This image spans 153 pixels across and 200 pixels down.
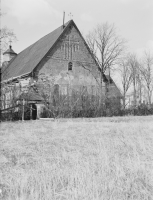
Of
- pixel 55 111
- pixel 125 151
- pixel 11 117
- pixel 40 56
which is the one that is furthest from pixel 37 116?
pixel 125 151

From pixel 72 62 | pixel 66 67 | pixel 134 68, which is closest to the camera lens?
pixel 66 67

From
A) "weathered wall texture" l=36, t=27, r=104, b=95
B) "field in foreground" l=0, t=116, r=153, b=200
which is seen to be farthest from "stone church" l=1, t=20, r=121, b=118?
"field in foreground" l=0, t=116, r=153, b=200

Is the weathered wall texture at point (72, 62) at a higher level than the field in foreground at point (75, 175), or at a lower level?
higher

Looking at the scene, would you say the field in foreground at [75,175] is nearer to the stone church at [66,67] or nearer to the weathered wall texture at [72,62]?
the stone church at [66,67]

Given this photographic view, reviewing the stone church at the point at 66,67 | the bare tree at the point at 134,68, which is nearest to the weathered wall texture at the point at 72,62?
the stone church at the point at 66,67

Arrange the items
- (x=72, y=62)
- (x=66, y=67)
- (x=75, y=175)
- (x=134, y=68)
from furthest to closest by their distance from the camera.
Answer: (x=134, y=68)
(x=72, y=62)
(x=66, y=67)
(x=75, y=175)

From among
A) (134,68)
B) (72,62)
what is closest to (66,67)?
(72,62)

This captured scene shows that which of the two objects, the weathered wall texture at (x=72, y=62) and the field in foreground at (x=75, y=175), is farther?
the weathered wall texture at (x=72, y=62)

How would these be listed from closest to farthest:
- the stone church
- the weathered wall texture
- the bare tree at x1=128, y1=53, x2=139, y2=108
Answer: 1. the stone church
2. the weathered wall texture
3. the bare tree at x1=128, y1=53, x2=139, y2=108

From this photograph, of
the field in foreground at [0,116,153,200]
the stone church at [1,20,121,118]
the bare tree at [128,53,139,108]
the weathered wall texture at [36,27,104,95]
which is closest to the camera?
the field in foreground at [0,116,153,200]

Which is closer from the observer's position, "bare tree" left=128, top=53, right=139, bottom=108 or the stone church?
the stone church

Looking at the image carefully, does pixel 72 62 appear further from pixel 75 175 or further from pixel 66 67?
pixel 75 175

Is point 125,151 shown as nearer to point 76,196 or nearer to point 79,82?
point 76,196

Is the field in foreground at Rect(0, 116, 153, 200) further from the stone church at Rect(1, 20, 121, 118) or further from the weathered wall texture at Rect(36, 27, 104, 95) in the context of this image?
the weathered wall texture at Rect(36, 27, 104, 95)
